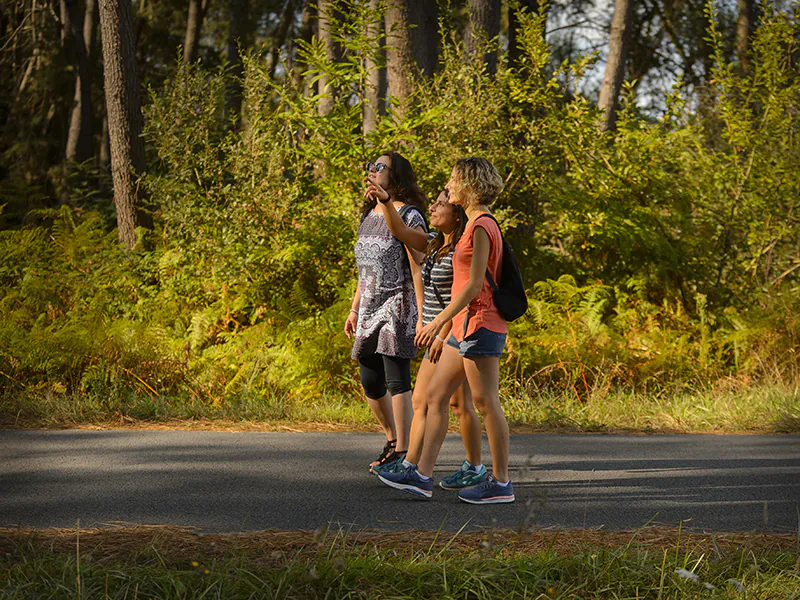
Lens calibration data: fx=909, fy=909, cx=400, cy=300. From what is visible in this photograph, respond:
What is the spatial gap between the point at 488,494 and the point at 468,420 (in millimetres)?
480

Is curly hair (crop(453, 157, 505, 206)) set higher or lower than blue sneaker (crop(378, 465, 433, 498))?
higher

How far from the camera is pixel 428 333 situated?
204 inches

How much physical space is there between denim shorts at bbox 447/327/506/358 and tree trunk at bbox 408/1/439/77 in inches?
290

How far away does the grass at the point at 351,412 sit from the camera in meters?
8.03

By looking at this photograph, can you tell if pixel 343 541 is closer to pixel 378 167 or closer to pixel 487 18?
pixel 378 167

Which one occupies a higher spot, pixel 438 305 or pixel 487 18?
pixel 487 18

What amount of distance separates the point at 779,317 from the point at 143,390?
7454 millimetres

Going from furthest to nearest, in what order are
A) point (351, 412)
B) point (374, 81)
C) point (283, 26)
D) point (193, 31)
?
point (283, 26) → point (193, 31) → point (374, 81) → point (351, 412)

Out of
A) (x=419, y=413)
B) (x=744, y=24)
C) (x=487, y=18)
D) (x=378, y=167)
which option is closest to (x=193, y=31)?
(x=487, y=18)

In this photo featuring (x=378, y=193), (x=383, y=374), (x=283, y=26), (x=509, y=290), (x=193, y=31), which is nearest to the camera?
(x=509, y=290)

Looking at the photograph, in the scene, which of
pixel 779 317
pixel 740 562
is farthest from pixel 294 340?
pixel 740 562

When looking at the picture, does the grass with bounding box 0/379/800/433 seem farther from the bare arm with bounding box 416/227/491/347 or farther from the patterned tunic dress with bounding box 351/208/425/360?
the bare arm with bounding box 416/227/491/347

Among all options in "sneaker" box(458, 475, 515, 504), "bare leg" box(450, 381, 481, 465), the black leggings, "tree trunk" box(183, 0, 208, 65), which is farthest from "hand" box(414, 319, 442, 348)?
"tree trunk" box(183, 0, 208, 65)

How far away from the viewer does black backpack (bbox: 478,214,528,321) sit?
208 inches
